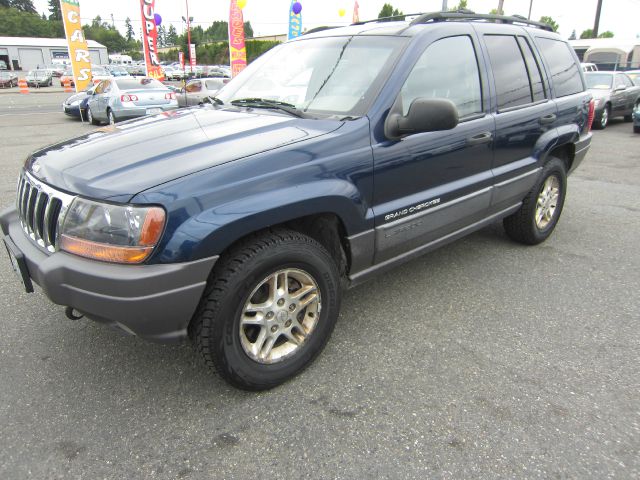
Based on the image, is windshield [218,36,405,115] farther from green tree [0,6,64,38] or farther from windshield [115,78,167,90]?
green tree [0,6,64,38]

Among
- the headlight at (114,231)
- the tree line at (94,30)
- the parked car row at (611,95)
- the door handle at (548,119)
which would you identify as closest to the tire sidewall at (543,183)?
the door handle at (548,119)

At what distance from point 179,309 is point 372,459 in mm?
1039

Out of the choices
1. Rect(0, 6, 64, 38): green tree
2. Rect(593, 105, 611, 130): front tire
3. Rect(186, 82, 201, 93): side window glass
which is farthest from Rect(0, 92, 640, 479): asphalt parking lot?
Rect(0, 6, 64, 38): green tree

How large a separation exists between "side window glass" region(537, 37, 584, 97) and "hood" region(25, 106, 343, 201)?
8.47ft

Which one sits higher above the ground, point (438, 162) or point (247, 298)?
point (438, 162)

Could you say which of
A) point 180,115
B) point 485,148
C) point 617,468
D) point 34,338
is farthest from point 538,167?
point 34,338

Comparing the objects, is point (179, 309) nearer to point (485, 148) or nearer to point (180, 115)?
point (180, 115)

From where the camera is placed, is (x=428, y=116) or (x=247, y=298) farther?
(x=428, y=116)

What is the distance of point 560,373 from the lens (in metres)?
2.54

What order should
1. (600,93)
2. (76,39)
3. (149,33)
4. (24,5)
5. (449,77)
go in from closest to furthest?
1. (449,77)
2. (600,93)
3. (76,39)
4. (149,33)
5. (24,5)

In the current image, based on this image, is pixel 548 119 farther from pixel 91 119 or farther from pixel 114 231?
pixel 91 119

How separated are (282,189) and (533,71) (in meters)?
2.73

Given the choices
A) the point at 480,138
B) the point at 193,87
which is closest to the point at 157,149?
the point at 480,138

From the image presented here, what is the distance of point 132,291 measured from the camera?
1.91 meters
